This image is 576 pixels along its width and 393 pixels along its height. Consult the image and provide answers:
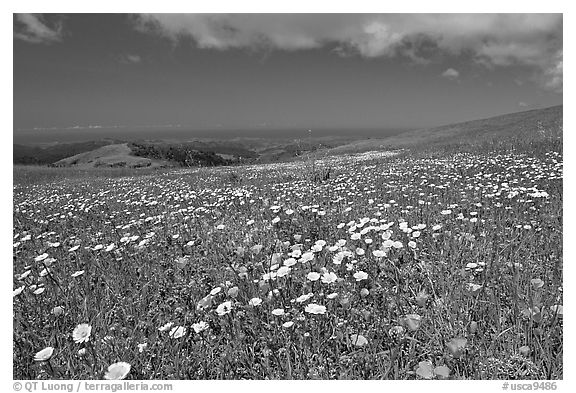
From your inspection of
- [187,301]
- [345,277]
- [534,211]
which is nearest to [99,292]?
[187,301]

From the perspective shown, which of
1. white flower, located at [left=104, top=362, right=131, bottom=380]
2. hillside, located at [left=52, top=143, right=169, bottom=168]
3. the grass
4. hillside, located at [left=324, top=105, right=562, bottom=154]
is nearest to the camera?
white flower, located at [left=104, top=362, right=131, bottom=380]

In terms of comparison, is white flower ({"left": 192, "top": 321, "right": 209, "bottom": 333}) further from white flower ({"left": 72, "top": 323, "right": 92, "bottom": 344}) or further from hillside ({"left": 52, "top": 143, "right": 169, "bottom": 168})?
hillside ({"left": 52, "top": 143, "right": 169, "bottom": 168})

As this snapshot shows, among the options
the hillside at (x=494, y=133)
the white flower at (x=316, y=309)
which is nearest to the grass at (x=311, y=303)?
the white flower at (x=316, y=309)

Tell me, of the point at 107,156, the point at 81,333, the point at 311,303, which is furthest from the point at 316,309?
the point at 107,156

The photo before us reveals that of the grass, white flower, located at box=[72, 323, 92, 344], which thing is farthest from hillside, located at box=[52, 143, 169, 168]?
white flower, located at box=[72, 323, 92, 344]

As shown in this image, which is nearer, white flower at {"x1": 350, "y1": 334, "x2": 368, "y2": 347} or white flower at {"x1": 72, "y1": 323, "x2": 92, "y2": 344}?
white flower at {"x1": 350, "y1": 334, "x2": 368, "y2": 347}

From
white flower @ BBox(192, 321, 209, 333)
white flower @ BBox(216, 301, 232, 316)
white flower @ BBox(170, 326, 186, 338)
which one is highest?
white flower @ BBox(216, 301, 232, 316)

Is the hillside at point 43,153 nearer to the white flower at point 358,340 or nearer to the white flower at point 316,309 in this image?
the white flower at point 316,309

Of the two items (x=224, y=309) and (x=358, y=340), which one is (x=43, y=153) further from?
(x=358, y=340)

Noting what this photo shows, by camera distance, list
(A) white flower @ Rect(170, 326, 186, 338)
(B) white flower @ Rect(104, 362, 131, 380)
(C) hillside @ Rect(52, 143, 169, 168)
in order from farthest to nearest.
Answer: (C) hillside @ Rect(52, 143, 169, 168) < (A) white flower @ Rect(170, 326, 186, 338) < (B) white flower @ Rect(104, 362, 131, 380)

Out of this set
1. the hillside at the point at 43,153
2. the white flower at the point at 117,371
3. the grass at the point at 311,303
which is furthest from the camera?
the hillside at the point at 43,153

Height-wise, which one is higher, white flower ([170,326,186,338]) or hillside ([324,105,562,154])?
hillside ([324,105,562,154])

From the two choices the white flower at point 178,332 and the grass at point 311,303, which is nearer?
the grass at point 311,303
